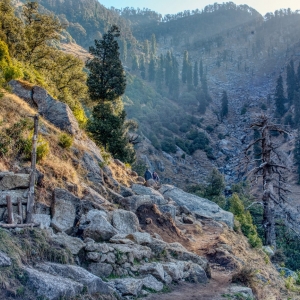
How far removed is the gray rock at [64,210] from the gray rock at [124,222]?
3.92ft

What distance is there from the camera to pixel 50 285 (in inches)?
225

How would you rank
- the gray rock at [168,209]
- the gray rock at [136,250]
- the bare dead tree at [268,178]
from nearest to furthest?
1. the gray rock at [136,250]
2. the gray rock at [168,209]
3. the bare dead tree at [268,178]

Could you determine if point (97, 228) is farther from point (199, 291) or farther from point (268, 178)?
point (268, 178)

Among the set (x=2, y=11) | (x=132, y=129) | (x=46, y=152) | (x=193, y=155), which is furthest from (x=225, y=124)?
(x=46, y=152)

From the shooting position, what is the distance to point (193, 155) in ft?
236

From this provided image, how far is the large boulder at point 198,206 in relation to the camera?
18969 millimetres

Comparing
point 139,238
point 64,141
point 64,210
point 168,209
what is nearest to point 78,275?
point 139,238

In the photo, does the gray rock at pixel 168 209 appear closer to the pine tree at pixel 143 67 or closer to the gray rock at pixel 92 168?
the gray rock at pixel 92 168

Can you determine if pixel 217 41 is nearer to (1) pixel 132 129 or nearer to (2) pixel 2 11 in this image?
(1) pixel 132 129

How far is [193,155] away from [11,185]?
6299cm

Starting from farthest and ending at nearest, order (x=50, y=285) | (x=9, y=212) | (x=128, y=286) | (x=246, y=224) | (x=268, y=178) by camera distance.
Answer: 1. (x=246, y=224)
2. (x=268, y=178)
3. (x=9, y=212)
4. (x=128, y=286)
5. (x=50, y=285)

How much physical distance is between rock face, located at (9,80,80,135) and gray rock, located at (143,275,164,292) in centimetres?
981

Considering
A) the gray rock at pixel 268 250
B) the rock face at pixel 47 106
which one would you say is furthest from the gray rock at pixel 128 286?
the gray rock at pixel 268 250

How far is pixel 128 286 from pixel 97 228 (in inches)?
95.5
